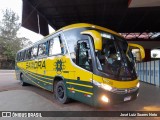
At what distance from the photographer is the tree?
1927 inches

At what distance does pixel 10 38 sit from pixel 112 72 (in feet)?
173

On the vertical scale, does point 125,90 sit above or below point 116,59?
below

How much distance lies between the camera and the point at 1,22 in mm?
57906

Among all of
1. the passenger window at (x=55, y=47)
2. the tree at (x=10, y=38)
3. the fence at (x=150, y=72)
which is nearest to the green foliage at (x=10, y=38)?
→ the tree at (x=10, y=38)

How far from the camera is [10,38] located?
177 feet

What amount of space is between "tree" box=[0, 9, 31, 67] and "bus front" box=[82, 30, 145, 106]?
152 feet

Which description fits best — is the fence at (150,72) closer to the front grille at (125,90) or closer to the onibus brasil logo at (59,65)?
the front grille at (125,90)

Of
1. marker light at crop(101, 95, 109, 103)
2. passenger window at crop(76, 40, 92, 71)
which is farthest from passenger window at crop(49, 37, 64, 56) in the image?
marker light at crop(101, 95, 109, 103)

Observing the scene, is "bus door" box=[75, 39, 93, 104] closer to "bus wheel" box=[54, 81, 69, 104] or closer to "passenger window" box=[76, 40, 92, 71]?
"passenger window" box=[76, 40, 92, 71]

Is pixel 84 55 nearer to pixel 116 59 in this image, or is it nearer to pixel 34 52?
pixel 116 59

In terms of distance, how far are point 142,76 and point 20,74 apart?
10.9 meters

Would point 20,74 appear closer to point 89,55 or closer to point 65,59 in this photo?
point 65,59

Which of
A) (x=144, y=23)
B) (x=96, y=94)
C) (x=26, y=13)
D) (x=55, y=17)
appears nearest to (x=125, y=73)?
(x=96, y=94)

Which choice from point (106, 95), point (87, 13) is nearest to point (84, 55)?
point (106, 95)
